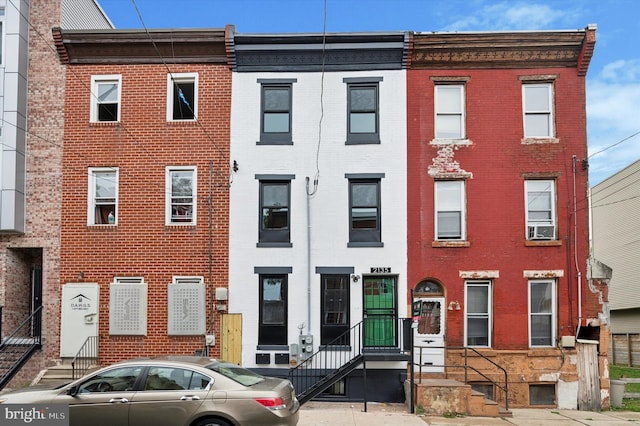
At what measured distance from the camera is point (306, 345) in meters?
15.0

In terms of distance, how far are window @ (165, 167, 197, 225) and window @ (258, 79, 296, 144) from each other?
2.40 metres

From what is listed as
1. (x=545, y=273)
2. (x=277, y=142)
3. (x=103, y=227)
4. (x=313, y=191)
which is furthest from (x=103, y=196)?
(x=545, y=273)

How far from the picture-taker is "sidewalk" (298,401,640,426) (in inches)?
462

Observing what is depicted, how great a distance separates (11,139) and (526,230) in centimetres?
1421

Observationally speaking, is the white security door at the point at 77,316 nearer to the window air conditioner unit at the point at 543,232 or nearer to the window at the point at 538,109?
the window air conditioner unit at the point at 543,232

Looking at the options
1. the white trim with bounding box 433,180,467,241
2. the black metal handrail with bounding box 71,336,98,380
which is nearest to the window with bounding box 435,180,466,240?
the white trim with bounding box 433,180,467,241

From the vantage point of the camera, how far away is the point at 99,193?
15.9 meters

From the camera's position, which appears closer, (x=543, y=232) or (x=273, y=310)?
(x=273, y=310)

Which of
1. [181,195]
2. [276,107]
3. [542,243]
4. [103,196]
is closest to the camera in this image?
[542,243]

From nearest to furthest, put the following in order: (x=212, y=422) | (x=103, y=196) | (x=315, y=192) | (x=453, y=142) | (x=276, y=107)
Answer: (x=212, y=422) → (x=315, y=192) → (x=453, y=142) → (x=103, y=196) → (x=276, y=107)

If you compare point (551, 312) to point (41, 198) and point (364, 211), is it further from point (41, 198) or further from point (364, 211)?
point (41, 198)

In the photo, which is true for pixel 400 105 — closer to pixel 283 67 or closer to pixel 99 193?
pixel 283 67

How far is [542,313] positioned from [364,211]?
218 inches

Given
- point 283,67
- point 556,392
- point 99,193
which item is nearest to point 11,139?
point 99,193
